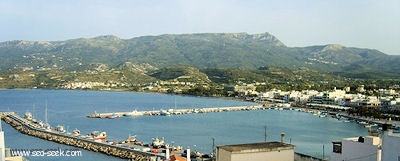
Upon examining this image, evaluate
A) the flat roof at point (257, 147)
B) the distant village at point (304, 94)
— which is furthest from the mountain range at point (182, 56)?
the flat roof at point (257, 147)

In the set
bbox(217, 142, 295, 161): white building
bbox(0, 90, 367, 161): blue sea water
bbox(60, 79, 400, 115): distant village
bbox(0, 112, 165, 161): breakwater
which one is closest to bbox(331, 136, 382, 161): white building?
bbox(217, 142, 295, 161): white building

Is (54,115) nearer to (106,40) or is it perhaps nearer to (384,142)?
(384,142)

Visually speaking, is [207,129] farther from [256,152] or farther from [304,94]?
[304,94]

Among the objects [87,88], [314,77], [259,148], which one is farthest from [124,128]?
[314,77]

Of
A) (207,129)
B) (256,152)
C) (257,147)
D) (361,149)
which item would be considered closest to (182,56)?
(207,129)

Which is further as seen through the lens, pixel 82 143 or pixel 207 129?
pixel 207 129

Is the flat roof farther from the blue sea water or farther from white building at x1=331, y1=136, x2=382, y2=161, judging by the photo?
the blue sea water
